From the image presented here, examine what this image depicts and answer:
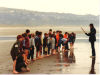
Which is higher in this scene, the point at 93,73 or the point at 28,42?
the point at 28,42

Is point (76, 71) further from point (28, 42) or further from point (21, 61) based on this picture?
point (28, 42)

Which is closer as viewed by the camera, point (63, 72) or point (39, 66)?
point (63, 72)

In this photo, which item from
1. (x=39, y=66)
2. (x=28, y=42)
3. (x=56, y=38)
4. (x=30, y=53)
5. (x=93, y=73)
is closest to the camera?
(x=93, y=73)

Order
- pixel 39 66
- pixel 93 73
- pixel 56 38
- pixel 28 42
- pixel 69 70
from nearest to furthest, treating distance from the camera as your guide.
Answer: pixel 93 73 → pixel 69 70 → pixel 39 66 → pixel 28 42 → pixel 56 38

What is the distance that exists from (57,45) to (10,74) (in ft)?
27.7

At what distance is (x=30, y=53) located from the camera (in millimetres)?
15648

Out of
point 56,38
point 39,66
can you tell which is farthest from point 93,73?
point 56,38

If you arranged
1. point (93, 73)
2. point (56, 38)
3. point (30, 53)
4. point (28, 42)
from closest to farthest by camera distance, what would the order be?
point (93, 73), point (28, 42), point (30, 53), point (56, 38)

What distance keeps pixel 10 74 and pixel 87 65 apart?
13.0ft

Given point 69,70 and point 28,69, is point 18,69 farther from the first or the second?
point 69,70

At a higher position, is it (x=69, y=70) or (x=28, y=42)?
(x=28, y=42)

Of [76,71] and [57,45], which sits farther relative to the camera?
[57,45]

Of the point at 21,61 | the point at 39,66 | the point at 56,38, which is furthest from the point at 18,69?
the point at 56,38

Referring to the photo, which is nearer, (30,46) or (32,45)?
(30,46)
